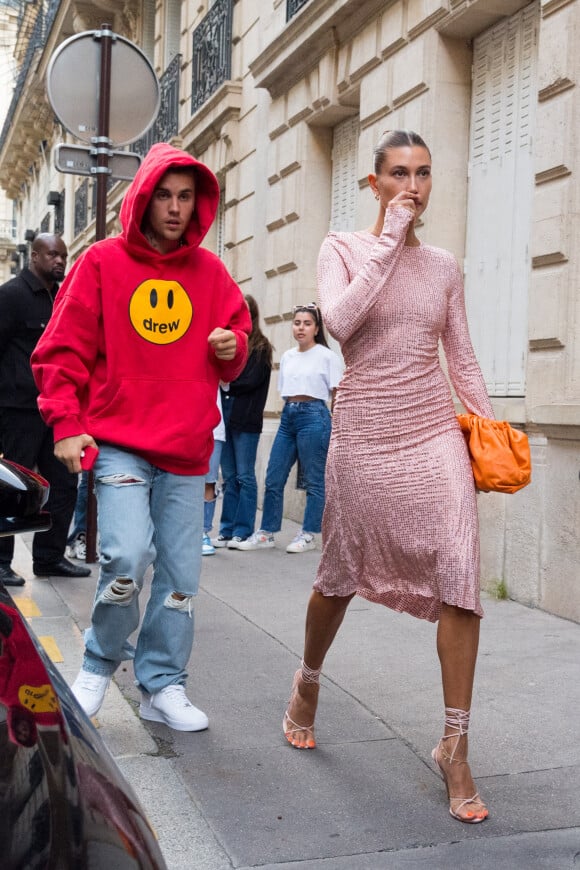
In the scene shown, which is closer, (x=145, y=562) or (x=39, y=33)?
(x=145, y=562)

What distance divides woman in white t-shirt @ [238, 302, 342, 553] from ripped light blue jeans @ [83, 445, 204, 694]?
14.7 feet

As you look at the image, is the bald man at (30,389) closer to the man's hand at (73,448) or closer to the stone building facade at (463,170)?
the stone building facade at (463,170)

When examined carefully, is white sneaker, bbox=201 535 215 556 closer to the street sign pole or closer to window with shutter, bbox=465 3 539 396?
the street sign pole

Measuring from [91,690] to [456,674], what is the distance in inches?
52.4

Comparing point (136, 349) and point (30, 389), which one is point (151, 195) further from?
point (30, 389)

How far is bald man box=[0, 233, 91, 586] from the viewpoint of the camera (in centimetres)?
654

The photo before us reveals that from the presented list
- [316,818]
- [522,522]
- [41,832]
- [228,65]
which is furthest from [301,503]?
[41,832]

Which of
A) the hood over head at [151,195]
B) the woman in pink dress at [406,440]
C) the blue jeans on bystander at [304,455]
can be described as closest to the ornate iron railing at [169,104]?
the blue jeans on bystander at [304,455]

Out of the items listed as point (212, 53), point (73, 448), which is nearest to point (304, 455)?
point (73, 448)

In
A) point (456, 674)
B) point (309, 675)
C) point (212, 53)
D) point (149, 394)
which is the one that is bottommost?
point (309, 675)

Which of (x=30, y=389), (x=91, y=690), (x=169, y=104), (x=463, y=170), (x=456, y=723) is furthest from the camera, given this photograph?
(x=169, y=104)

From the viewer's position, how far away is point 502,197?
284 inches

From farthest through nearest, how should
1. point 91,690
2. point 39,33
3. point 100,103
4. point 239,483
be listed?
point 39,33 → point 239,483 → point 100,103 → point 91,690

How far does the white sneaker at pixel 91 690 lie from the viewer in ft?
12.1
